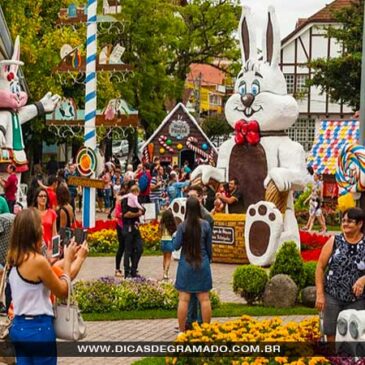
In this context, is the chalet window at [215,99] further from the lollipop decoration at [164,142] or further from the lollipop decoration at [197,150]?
the lollipop decoration at [164,142]

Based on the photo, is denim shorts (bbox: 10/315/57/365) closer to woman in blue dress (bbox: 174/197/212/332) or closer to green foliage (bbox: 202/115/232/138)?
woman in blue dress (bbox: 174/197/212/332)

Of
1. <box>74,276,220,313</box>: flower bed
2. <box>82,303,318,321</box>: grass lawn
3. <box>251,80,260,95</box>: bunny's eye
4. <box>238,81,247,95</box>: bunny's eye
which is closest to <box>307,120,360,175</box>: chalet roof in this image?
<box>238,81,247,95</box>: bunny's eye

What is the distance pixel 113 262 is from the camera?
723 inches

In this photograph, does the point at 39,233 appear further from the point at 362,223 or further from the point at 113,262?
the point at 113,262

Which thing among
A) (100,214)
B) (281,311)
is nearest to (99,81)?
(100,214)

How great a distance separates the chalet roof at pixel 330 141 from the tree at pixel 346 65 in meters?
3.11

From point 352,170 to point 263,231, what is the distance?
11.6 ft

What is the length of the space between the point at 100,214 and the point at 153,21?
48.4ft

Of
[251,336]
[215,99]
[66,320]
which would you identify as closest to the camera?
[66,320]

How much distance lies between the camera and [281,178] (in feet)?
57.4

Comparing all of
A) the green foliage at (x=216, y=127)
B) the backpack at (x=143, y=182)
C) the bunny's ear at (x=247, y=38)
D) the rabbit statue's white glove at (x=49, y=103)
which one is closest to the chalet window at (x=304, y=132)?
the green foliage at (x=216, y=127)

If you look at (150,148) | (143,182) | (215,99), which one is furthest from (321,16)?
(143,182)

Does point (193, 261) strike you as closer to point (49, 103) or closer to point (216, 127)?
point (49, 103)

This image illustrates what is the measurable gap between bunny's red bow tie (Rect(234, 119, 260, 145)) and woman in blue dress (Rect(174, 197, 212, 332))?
8.42 m
